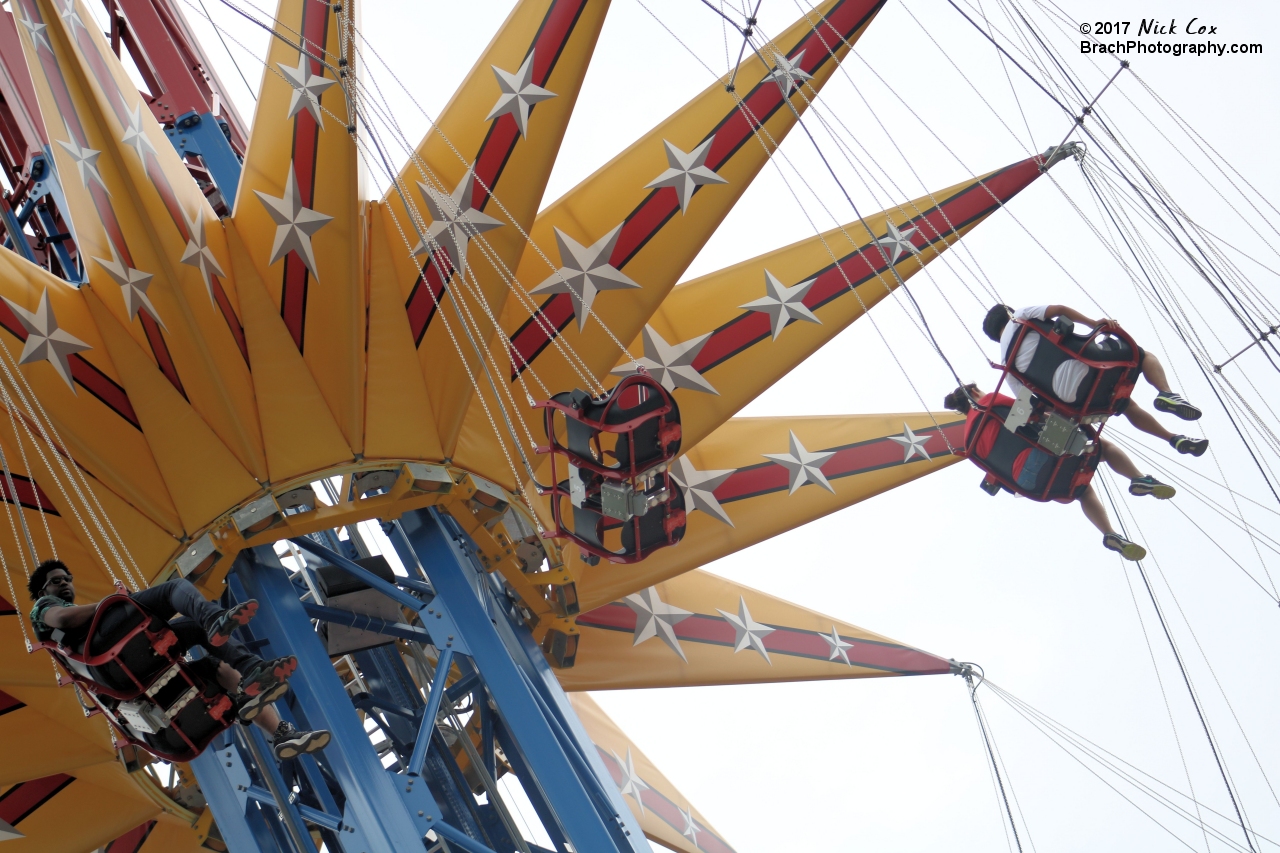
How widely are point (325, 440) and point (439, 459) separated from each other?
1039 mm

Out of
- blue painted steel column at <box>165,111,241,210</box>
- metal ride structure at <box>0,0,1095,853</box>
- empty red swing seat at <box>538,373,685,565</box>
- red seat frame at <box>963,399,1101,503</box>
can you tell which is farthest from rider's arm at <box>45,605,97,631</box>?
red seat frame at <box>963,399,1101,503</box>

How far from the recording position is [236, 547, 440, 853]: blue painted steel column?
10781 mm

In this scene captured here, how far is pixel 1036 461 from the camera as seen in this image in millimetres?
12156

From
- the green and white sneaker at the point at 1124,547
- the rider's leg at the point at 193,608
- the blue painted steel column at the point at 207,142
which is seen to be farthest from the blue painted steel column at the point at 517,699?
the green and white sneaker at the point at 1124,547

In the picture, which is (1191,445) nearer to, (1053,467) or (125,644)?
(1053,467)

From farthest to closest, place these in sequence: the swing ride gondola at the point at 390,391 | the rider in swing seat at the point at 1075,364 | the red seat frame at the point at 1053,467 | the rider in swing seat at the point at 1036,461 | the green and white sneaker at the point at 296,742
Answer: the red seat frame at the point at 1053,467 → the rider in swing seat at the point at 1036,461 → the rider in swing seat at the point at 1075,364 → the swing ride gondola at the point at 390,391 → the green and white sneaker at the point at 296,742

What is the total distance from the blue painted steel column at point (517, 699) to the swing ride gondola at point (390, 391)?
3 cm

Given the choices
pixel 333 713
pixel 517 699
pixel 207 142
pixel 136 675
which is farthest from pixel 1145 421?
pixel 207 142

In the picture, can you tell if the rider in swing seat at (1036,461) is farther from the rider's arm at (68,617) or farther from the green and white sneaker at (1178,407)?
the rider's arm at (68,617)

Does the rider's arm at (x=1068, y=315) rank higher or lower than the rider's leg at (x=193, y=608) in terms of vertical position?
higher

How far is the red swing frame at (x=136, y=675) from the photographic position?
8852mm

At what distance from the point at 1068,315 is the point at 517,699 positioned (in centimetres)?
552

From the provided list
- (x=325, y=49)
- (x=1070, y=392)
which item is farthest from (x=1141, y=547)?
(x=325, y=49)

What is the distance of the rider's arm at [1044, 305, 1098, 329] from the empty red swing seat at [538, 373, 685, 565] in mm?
3232
